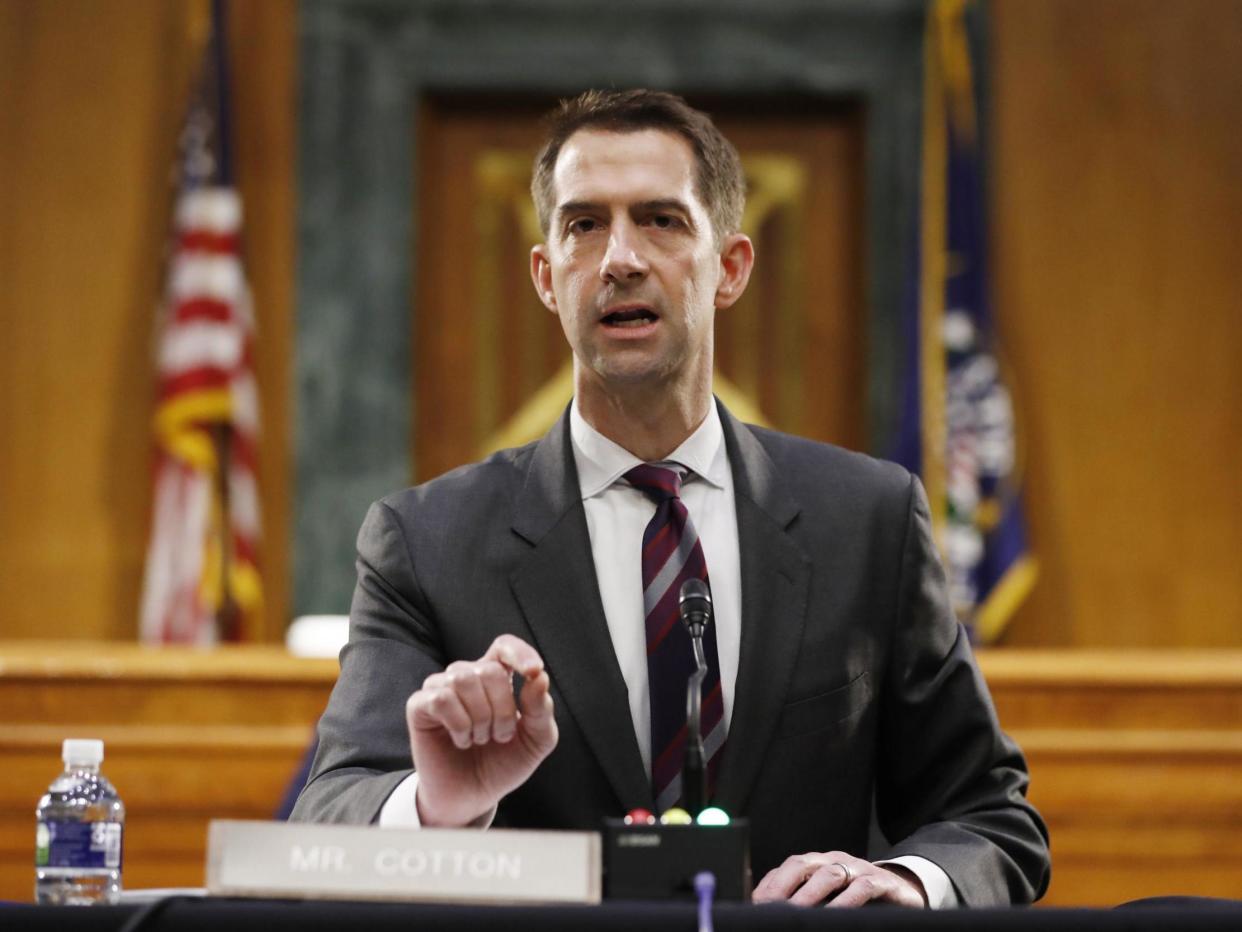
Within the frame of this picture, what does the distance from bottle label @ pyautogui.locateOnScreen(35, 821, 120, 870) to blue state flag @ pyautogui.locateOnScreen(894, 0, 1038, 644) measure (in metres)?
4.26

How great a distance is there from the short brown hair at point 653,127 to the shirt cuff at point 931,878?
3.22ft

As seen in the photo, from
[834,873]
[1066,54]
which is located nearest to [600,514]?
[834,873]

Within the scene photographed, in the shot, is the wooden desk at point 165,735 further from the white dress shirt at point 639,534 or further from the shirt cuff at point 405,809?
the shirt cuff at point 405,809

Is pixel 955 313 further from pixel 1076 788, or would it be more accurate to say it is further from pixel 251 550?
pixel 251 550

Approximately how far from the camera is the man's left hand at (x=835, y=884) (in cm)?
188

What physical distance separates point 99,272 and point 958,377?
3374 millimetres

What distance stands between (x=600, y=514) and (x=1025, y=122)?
4.58 m

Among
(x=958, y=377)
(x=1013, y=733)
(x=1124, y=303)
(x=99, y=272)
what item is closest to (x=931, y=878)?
(x=1013, y=733)

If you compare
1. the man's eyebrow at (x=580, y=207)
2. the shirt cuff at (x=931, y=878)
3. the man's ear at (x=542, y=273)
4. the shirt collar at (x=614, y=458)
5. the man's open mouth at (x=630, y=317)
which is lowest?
the shirt cuff at (x=931, y=878)

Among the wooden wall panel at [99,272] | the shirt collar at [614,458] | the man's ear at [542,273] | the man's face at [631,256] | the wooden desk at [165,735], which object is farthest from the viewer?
the wooden wall panel at [99,272]

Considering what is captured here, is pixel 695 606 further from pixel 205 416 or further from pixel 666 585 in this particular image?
pixel 205 416

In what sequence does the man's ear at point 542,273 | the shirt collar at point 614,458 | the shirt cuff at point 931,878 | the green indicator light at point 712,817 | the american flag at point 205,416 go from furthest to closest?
1. the american flag at point 205,416
2. the man's ear at point 542,273
3. the shirt collar at point 614,458
4. the shirt cuff at point 931,878
5. the green indicator light at point 712,817

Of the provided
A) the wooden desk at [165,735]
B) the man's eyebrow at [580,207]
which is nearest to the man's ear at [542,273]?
the man's eyebrow at [580,207]

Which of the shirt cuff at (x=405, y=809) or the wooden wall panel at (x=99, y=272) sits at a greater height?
the wooden wall panel at (x=99, y=272)
